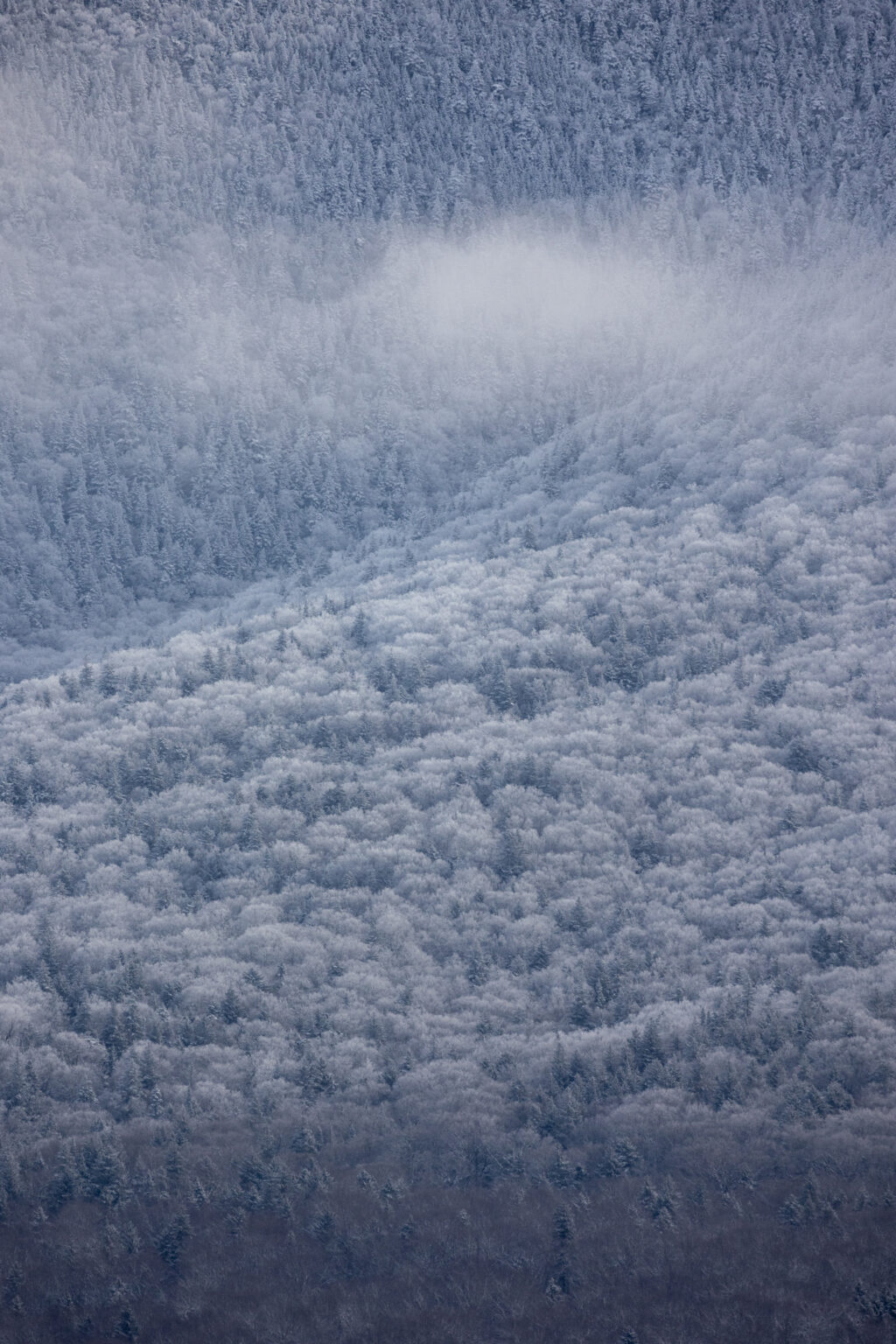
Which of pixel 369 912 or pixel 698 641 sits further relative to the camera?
pixel 698 641

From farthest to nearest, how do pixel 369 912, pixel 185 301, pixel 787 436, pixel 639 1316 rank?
pixel 185 301 → pixel 787 436 → pixel 369 912 → pixel 639 1316

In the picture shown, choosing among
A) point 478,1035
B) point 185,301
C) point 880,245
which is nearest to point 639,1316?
point 478,1035

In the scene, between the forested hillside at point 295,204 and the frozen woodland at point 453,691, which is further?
the forested hillside at point 295,204

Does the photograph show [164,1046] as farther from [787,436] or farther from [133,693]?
[787,436]

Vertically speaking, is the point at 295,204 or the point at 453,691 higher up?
the point at 295,204

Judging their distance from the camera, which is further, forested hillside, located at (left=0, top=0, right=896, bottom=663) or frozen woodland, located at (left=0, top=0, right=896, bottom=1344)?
forested hillside, located at (left=0, top=0, right=896, bottom=663)

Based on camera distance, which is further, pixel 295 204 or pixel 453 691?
pixel 295 204

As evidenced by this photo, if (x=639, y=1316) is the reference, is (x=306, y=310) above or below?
above

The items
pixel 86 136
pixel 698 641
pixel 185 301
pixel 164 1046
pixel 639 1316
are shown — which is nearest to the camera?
pixel 639 1316
